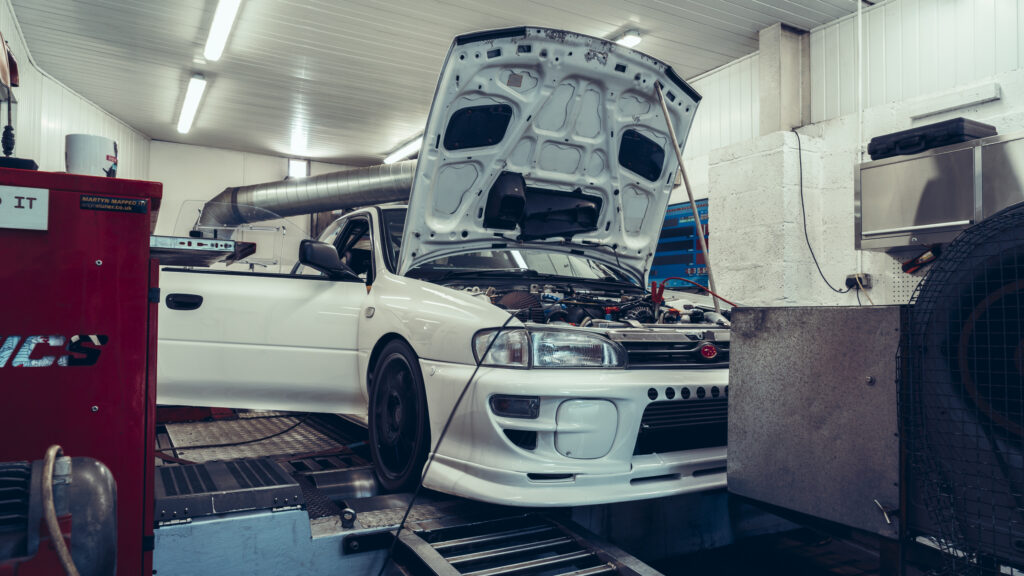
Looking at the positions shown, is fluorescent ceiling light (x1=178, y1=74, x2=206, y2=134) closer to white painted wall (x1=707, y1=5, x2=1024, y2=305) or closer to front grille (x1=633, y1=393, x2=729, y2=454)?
white painted wall (x1=707, y1=5, x2=1024, y2=305)

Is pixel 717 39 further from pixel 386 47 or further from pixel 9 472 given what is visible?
pixel 9 472

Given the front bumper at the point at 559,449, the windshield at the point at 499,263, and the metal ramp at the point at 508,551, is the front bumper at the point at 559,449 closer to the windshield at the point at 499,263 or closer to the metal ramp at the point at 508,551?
the metal ramp at the point at 508,551

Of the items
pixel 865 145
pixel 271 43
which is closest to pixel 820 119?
pixel 865 145

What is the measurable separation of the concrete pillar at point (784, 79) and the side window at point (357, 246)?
16.5ft

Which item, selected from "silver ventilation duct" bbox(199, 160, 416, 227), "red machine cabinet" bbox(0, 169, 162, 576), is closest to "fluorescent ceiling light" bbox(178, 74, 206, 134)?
"silver ventilation duct" bbox(199, 160, 416, 227)

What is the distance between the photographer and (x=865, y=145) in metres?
6.33

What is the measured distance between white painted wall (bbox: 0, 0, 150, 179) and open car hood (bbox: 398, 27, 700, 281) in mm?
4359

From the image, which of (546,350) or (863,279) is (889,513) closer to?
(546,350)

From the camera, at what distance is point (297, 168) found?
567 inches

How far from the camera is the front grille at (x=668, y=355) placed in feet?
8.33

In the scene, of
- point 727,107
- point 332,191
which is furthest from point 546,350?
point 332,191

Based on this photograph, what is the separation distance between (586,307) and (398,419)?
38.2 inches

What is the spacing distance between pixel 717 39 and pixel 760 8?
841mm

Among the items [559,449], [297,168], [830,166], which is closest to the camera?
[559,449]
